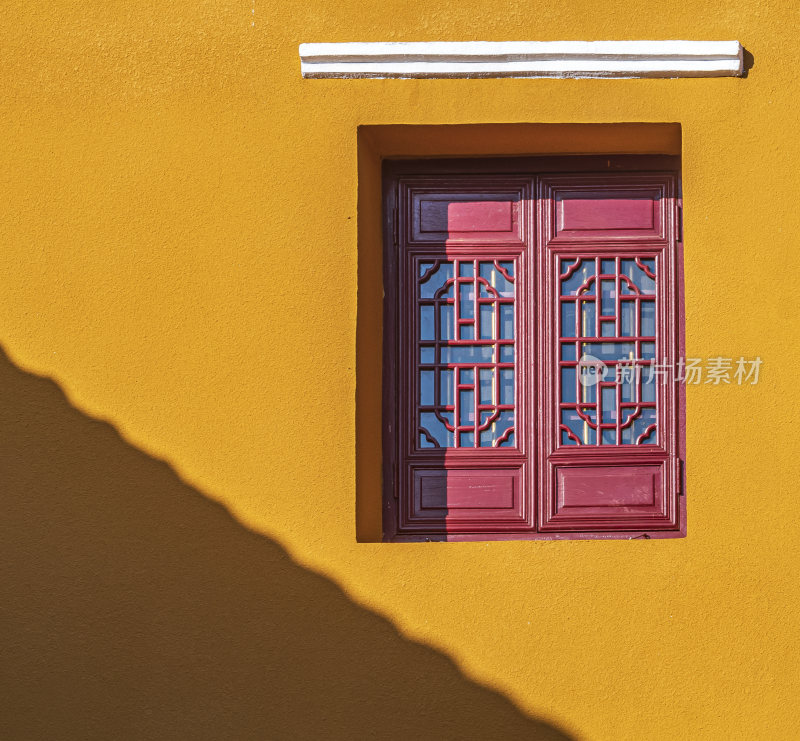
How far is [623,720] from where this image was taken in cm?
321

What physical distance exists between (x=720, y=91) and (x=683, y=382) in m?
A: 1.20

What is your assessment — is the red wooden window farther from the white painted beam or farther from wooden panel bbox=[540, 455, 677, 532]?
the white painted beam

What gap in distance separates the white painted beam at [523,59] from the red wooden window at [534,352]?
397mm

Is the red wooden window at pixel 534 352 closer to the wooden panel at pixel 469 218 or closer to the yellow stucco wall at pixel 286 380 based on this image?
the wooden panel at pixel 469 218

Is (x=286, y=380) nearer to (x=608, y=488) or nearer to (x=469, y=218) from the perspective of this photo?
(x=469, y=218)

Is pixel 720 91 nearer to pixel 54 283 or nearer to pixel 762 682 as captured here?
pixel 762 682

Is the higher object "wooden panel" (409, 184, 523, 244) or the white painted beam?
the white painted beam

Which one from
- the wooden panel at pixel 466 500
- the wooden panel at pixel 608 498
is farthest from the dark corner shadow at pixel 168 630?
the wooden panel at pixel 608 498

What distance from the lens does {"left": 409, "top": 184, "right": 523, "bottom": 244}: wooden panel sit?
11.5 feet

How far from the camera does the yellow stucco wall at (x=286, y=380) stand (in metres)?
3.22

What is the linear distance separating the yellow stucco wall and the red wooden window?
0.68 ft

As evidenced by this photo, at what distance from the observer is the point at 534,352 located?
3465mm

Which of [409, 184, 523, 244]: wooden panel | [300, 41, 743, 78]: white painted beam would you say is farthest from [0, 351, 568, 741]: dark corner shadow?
[300, 41, 743, 78]: white painted beam

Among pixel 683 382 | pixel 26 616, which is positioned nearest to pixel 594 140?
pixel 683 382
